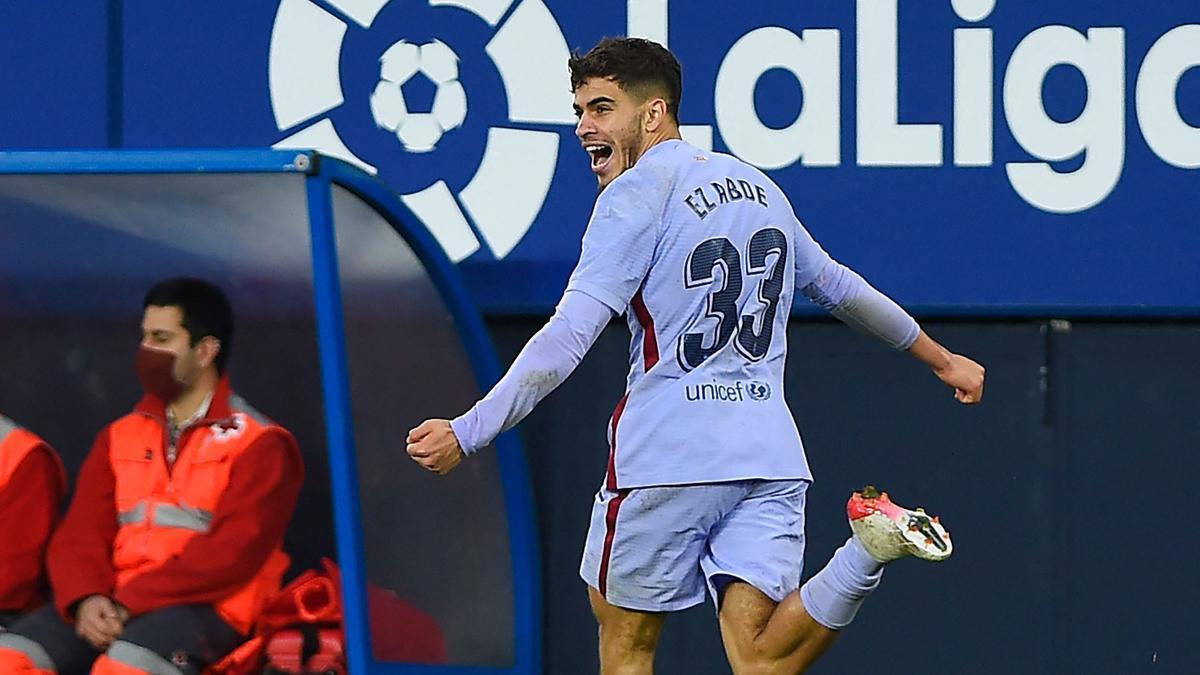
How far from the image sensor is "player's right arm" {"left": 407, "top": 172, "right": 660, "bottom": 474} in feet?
13.3

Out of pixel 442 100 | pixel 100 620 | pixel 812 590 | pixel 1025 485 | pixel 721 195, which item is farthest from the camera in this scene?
pixel 442 100

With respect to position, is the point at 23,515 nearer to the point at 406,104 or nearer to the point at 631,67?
the point at 406,104

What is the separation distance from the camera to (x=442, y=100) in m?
5.88

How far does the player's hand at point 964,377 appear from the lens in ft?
15.3

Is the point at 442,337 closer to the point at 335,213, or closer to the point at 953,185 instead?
the point at 335,213

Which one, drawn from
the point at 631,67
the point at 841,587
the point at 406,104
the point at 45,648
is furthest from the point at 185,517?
the point at 841,587

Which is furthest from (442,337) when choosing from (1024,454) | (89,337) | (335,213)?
(1024,454)

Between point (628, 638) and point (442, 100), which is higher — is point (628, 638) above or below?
below

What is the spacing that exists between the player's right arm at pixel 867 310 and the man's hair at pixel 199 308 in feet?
5.71

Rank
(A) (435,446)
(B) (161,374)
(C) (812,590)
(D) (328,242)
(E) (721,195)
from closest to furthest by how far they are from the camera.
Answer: (A) (435,446) → (C) (812,590) → (E) (721,195) → (D) (328,242) → (B) (161,374)

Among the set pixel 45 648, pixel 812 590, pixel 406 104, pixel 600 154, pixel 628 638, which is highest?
pixel 406 104

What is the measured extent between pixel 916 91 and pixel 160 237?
210cm

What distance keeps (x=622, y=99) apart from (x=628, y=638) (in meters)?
1.13

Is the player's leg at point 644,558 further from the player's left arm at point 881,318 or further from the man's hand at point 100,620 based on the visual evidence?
the man's hand at point 100,620
